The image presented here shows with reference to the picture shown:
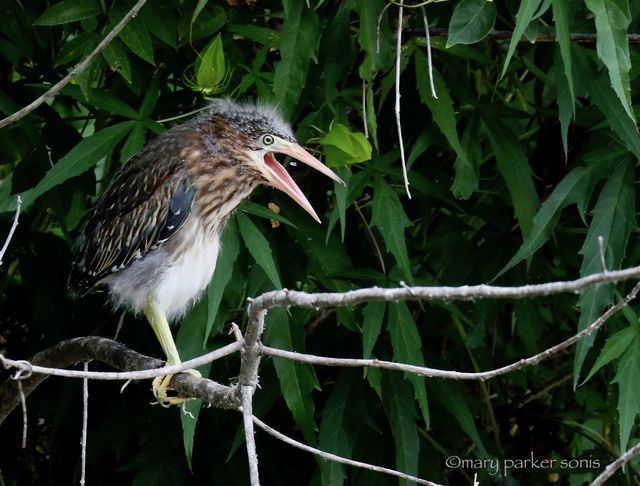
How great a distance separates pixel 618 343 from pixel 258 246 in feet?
2.88

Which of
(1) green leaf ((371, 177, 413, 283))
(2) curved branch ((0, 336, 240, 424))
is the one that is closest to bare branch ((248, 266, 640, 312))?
(2) curved branch ((0, 336, 240, 424))

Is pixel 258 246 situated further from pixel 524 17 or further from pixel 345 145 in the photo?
pixel 524 17

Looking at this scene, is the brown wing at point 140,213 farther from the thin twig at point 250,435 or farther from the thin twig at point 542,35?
the thin twig at point 250,435

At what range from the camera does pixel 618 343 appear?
2.55 meters

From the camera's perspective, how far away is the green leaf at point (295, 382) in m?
2.67

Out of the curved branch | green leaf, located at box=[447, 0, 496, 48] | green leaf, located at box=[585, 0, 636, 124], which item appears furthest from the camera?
green leaf, located at box=[447, 0, 496, 48]

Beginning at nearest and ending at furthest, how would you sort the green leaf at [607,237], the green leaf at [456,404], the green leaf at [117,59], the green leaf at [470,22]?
1. the green leaf at [470,22]
2. the green leaf at [607,237]
3. the green leaf at [117,59]
4. the green leaf at [456,404]

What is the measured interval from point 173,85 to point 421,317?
101 cm

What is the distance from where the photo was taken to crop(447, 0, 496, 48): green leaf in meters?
2.33

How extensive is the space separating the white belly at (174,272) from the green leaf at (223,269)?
0.08 ft

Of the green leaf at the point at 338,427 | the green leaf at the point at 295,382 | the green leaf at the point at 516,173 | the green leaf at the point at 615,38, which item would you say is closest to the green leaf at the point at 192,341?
the green leaf at the point at 295,382

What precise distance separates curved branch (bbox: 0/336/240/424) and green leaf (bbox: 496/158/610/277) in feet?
2.58

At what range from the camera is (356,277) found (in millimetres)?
2770

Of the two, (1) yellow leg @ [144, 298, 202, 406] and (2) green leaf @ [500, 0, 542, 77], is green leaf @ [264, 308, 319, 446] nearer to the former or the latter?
(1) yellow leg @ [144, 298, 202, 406]
